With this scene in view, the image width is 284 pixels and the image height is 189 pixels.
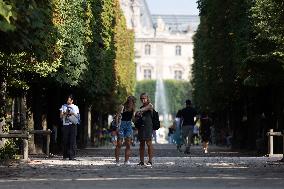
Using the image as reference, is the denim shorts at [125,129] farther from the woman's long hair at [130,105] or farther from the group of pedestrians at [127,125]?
the woman's long hair at [130,105]

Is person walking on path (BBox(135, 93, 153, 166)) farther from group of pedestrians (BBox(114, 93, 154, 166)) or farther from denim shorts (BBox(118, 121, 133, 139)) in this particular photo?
denim shorts (BBox(118, 121, 133, 139))

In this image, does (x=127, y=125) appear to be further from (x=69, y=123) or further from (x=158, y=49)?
(x=158, y=49)

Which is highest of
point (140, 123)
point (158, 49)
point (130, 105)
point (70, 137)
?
point (158, 49)

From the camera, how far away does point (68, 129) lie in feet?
91.0

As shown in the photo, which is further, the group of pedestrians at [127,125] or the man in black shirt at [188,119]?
the man in black shirt at [188,119]

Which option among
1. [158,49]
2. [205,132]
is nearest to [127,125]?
[205,132]

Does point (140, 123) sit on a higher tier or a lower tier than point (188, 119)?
lower

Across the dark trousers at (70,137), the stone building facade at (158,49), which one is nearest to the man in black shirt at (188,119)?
the dark trousers at (70,137)

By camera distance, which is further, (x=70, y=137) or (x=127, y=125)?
(x=70, y=137)

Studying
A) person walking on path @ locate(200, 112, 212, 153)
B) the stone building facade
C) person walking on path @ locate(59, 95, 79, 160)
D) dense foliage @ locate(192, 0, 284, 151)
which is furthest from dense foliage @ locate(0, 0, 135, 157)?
the stone building facade

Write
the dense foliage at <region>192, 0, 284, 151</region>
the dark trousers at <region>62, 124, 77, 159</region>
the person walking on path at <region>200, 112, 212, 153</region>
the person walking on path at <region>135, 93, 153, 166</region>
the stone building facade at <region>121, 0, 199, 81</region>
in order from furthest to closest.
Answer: the stone building facade at <region>121, 0, 199, 81</region> → the person walking on path at <region>200, 112, 212, 153</region> → the dense foliage at <region>192, 0, 284, 151</region> → the dark trousers at <region>62, 124, 77, 159</region> → the person walking on path at <region>135, 93, 153, 166</region>

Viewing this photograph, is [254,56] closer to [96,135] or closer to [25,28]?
[25,28]

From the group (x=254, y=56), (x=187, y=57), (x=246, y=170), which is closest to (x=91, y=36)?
(x=254, y=56)

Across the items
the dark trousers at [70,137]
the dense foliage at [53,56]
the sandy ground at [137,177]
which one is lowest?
the sandy ground at [137,177]
